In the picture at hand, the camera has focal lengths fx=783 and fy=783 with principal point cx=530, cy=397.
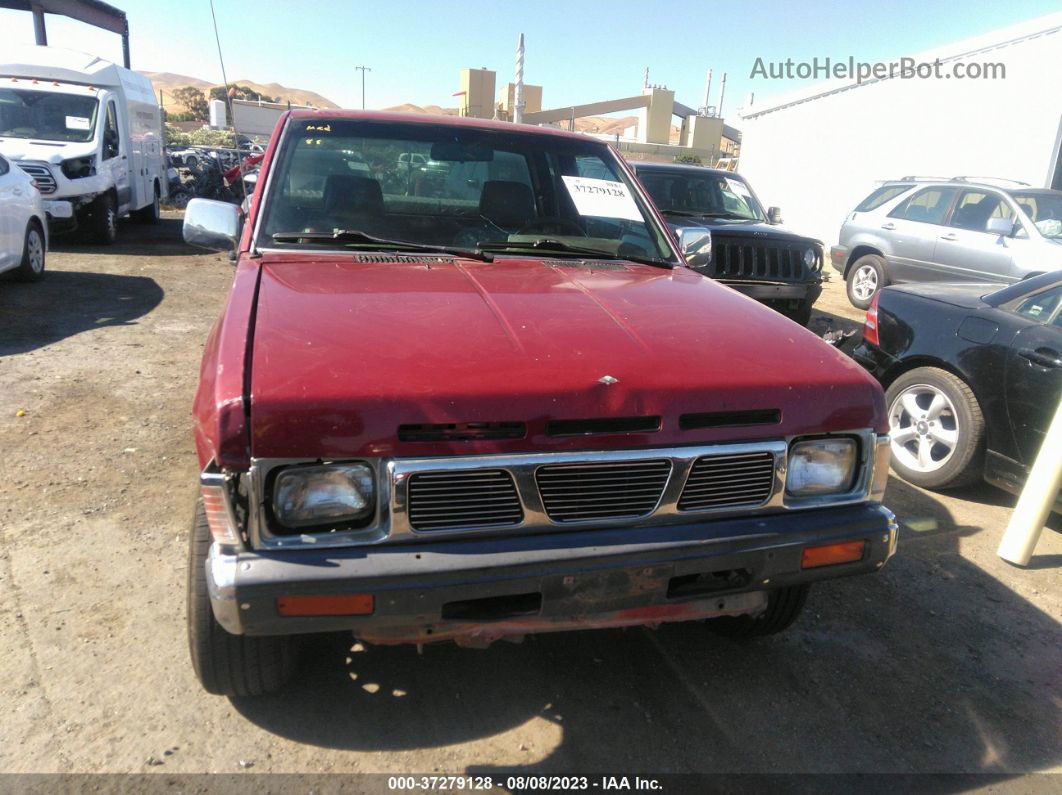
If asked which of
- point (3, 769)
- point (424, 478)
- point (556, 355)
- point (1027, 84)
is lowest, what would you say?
point (3, 769)

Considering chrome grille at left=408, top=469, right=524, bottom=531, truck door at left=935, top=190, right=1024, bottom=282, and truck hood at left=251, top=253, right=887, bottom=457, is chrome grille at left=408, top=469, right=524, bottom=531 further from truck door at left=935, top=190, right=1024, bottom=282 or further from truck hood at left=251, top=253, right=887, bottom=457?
truck door at left=935, top=190, right=1024, bottom=282

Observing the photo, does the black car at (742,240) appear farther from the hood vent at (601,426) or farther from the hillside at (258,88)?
the hillside at (258,88)

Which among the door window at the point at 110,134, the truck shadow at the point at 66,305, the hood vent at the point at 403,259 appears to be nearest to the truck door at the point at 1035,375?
the hood vent at the point at 403,259

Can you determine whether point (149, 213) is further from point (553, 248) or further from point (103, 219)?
point (553, 248)

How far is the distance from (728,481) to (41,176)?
12011 mm

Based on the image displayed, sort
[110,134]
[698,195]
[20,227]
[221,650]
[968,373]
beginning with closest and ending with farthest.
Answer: [221,650] → [968,373] → [20,227] → [698,195] → [110,134]

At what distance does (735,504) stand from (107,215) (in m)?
12.8

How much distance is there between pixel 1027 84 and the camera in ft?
47.8

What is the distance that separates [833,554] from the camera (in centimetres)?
238

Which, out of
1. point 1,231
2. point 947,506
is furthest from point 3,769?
point 1,231

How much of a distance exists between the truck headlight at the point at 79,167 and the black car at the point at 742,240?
8.26m

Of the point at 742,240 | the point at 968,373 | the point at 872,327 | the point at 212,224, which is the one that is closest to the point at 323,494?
the point at 212,224

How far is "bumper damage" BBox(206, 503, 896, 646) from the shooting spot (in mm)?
1938

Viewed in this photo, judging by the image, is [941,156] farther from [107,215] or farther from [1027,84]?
[107,215]
